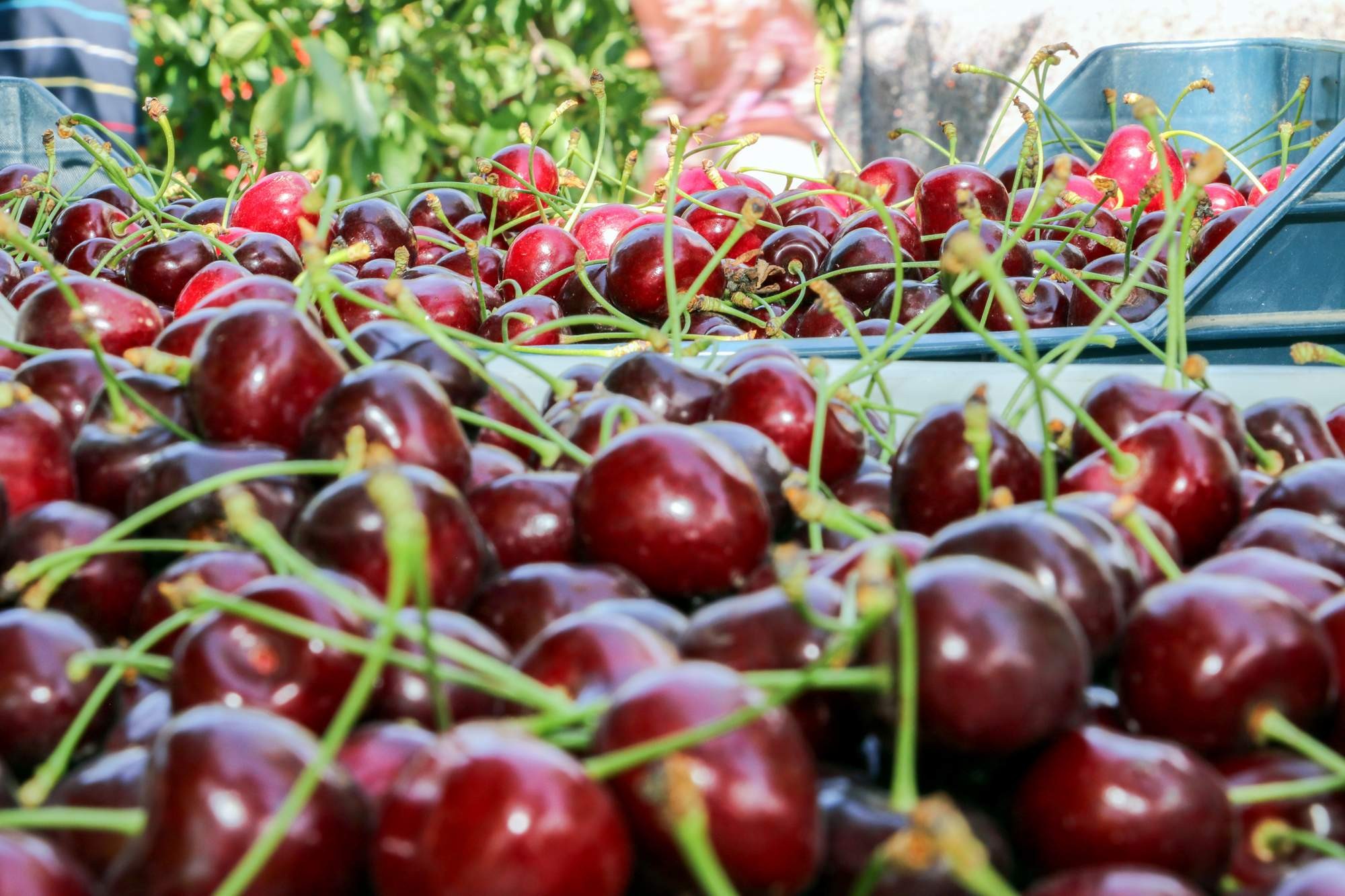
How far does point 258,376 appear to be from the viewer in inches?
36.9

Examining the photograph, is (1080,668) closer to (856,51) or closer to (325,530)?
(325,530)

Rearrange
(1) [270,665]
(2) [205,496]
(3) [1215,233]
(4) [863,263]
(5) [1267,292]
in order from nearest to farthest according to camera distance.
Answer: (1) [270,665]
(2) [205,496]
(5) [1267,292]
(4) [863,263]
(3) [1215,233]

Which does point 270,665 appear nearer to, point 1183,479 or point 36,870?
point 36,870

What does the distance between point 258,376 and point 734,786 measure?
1.80 feet

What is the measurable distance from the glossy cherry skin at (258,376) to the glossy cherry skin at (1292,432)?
74 cm

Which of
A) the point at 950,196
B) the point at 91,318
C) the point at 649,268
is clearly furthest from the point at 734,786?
the point at 950,196

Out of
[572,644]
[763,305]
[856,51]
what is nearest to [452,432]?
[572,644]

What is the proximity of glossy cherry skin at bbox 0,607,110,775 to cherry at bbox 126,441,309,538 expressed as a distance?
0.16 m

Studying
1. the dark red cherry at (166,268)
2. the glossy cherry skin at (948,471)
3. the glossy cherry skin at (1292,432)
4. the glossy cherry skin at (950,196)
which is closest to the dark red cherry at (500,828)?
the glossy cherry skin at (948,471)

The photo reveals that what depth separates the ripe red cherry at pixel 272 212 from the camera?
2.32 meters

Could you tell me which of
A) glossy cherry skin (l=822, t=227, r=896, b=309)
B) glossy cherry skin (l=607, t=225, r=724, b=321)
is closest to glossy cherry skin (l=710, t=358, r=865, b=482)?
glossy cherry skin (l=607, t=225, r=724, b=321)

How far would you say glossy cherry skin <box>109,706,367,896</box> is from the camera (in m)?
0.50

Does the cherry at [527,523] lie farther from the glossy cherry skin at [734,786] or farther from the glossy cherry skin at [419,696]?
the glossy cherry skin at [734,786]

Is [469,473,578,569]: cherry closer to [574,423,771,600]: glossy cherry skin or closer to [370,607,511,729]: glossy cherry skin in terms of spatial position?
[574,423,771,600]: glossy cherry skin
